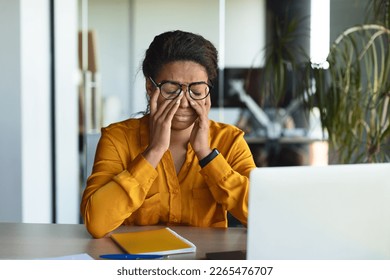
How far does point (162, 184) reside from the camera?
189 cm

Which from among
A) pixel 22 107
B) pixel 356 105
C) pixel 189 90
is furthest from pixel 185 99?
pixel 356 105

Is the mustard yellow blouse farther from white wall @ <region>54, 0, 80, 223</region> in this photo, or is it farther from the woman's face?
white wall @ <region>54, 0, 80, 223</region>

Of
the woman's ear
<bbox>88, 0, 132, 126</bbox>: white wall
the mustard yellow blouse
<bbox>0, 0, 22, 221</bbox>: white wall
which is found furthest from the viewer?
<bbox>88, 0, 132, 126</bbox>: white wall

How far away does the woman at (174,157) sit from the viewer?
1.76 meters

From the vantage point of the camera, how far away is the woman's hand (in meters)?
1.86

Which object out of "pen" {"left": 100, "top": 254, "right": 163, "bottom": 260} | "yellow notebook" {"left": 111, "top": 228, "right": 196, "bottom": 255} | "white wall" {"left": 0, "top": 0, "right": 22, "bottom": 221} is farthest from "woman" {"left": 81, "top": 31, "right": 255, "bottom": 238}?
"white wall" {"left": 0, "top": 0, "right": 22, "bottom": 221}

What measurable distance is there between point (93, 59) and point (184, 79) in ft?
6.41

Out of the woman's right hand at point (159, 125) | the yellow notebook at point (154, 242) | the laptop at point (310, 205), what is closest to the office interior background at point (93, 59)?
the woman's right hand at point (159, 125)

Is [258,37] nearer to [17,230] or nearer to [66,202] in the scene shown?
[66,202]

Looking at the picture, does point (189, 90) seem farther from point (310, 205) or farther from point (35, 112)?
point (35, 112)

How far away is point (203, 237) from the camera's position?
5.38 ft

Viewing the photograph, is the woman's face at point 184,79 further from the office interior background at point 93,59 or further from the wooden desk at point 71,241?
the office interior background at point 93,59

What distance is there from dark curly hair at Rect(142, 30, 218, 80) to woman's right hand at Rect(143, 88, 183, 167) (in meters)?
0.12
